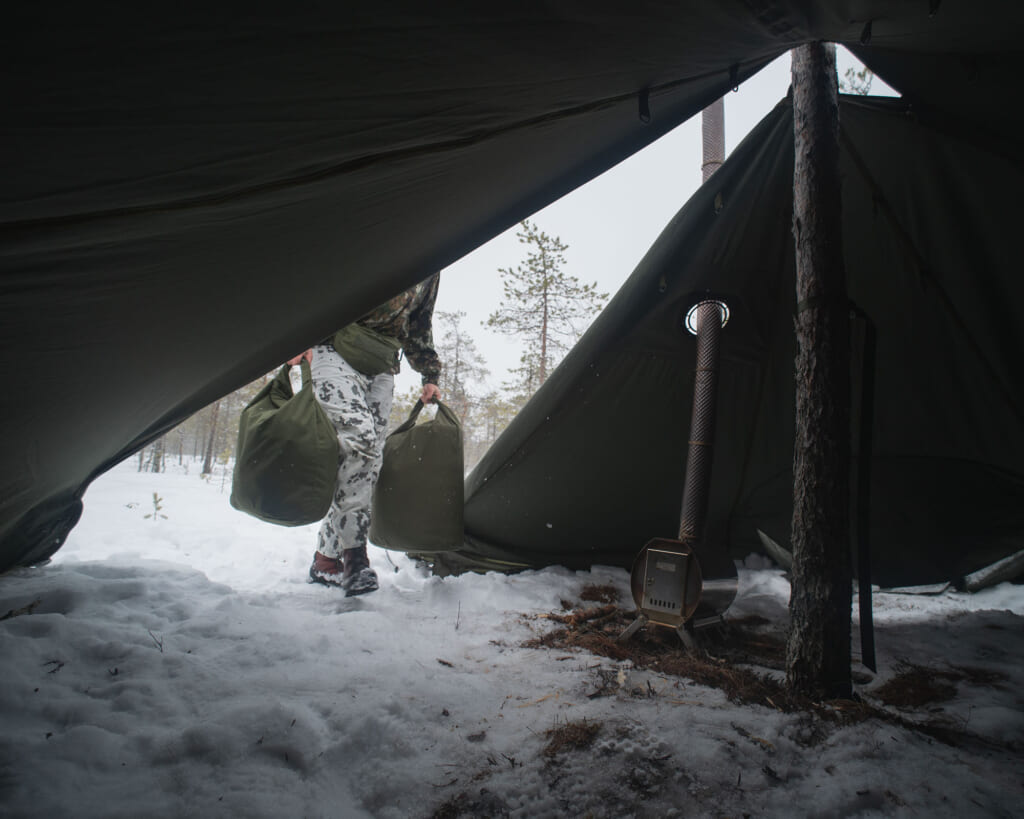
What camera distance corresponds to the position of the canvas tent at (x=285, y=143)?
699 millimetres

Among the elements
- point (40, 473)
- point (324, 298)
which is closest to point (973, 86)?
point (324, 298)

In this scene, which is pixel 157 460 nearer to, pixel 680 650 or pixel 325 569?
pixel 325 569

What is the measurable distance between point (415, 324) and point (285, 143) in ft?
5.72

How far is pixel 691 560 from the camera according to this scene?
1.88 meters

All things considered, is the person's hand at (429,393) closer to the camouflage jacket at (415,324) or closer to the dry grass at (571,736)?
the camouflage jacket at (415,324)

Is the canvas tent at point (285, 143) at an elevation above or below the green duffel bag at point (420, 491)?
above

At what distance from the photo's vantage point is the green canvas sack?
2381mm

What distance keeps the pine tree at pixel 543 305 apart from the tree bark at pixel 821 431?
10541mm

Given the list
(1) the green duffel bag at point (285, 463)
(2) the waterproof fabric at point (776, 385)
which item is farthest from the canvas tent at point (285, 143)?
(2) the waterproof fabric at point (776, 385)

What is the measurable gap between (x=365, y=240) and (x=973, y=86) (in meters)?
2.20

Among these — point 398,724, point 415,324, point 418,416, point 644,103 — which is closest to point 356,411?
point 418,416

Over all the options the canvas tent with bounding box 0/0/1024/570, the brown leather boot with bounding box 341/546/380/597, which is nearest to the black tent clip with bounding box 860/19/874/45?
the canvas tent with bounding box 0/0/1024/570

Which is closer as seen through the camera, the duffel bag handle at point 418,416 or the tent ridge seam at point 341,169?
the tent ridge seam at point 341,169

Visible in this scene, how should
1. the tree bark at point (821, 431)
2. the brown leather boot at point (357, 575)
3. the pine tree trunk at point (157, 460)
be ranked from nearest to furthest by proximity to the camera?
the tree bark at point (821, 431) → the brown leather boot at point (357, 575) → the pine tree trunk at point (157, 460)
